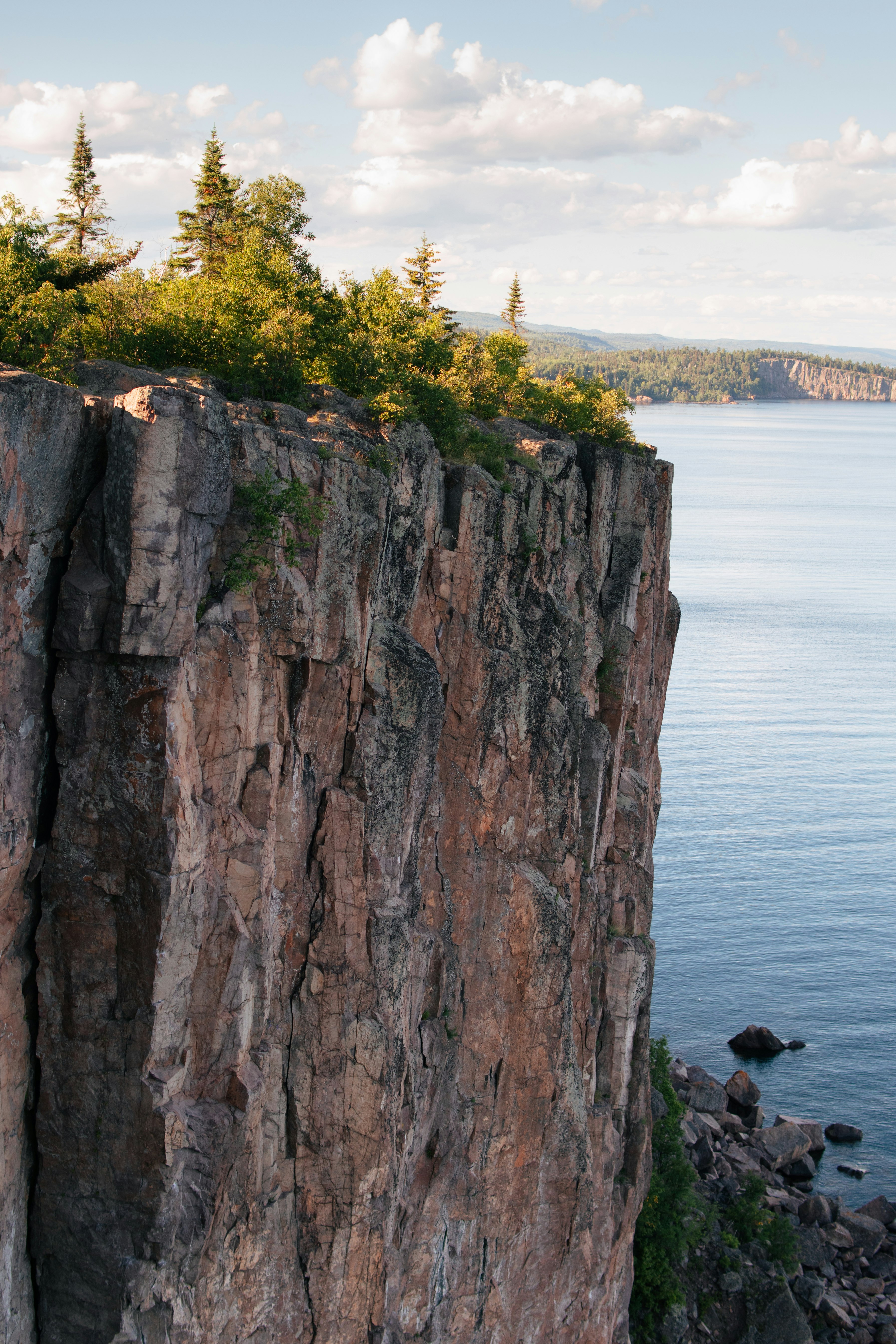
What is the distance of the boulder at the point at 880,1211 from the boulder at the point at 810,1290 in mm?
6931

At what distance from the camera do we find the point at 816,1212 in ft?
185

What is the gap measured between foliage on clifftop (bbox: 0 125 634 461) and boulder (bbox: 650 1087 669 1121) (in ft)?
102

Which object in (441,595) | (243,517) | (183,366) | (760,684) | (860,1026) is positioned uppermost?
(183,366)

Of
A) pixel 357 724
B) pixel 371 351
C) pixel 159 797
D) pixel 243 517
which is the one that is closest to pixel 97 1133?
pixel 159 797

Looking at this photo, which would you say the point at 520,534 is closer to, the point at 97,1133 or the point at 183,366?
the point at 183,366

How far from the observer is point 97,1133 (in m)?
19.8

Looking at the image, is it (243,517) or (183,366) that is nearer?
(243,517)

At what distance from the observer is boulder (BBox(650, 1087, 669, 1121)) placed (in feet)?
176

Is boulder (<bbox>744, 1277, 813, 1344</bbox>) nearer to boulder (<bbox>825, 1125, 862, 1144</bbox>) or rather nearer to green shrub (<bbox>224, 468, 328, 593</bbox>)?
boulder (<bbox>825, 1125, 862, 1144</bbox>)

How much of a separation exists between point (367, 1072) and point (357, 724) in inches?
296

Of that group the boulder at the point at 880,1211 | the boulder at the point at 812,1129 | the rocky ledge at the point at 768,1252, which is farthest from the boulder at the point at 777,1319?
the boulder at the point at 812,1129

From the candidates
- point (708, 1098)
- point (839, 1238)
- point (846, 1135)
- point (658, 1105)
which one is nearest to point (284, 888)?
point (658, 1105)

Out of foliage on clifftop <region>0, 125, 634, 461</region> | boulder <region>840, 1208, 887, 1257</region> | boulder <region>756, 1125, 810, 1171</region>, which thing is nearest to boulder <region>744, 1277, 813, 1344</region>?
boulder <region>840, 1208, 887, 1257</region>

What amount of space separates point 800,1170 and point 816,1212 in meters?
4.04
